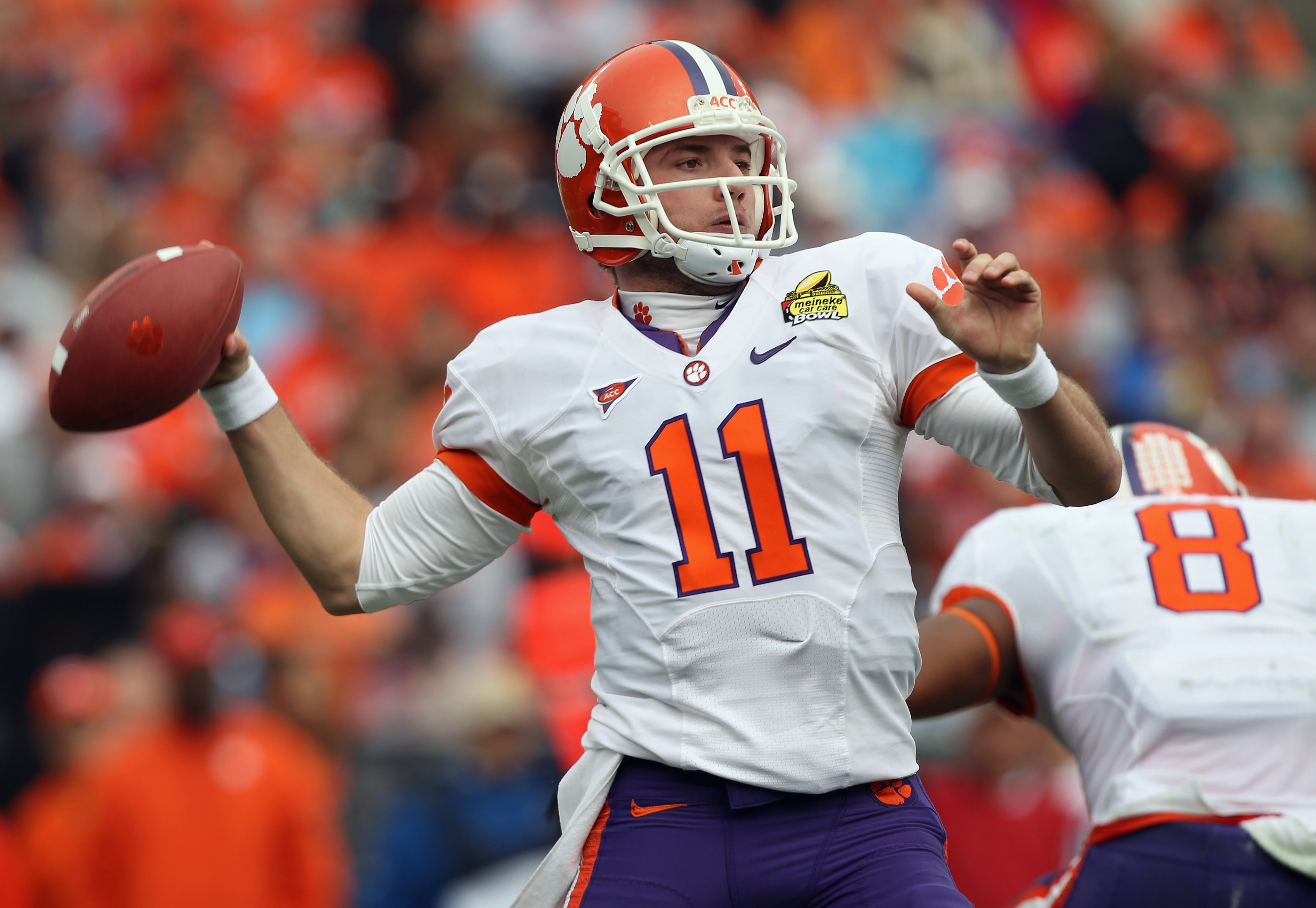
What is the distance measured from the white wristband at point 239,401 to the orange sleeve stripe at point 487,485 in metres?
0.40

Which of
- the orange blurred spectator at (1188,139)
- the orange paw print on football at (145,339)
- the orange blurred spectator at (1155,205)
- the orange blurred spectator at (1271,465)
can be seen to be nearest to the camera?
the orange paw print on football at (145,339)

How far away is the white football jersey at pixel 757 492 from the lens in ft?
8.91

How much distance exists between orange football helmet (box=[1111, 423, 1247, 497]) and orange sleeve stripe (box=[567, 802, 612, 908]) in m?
1.70

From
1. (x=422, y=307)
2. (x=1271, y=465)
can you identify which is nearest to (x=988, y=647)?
(x=1271, y=465)

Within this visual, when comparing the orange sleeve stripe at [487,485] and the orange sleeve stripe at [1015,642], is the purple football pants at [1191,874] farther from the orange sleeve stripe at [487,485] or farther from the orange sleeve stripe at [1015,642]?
the orange sleeve stripe at [487,485]

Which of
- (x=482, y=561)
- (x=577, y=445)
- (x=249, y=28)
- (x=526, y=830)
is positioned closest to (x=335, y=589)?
(x=482, y=561)

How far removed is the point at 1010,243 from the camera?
30.9 feet

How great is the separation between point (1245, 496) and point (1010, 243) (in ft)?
18.8

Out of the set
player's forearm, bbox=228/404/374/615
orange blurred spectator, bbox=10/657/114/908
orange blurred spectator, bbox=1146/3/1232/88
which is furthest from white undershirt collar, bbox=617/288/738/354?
orange blurred spectator, bbox=1146/3/1232/88

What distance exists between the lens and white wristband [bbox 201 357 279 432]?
3.16 meters

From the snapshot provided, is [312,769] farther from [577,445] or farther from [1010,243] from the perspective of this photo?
[1010,243]

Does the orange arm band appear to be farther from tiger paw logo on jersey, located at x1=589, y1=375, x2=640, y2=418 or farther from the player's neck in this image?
tiger paw logo on jersey, located at x1=589, y1=375, x2=640, y2=418

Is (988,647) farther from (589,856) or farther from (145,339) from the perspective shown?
(145,339)

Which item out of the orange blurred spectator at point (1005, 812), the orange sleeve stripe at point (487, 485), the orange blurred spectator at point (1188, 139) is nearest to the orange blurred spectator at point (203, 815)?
the orange blurred spectator at point (1005, 812)
